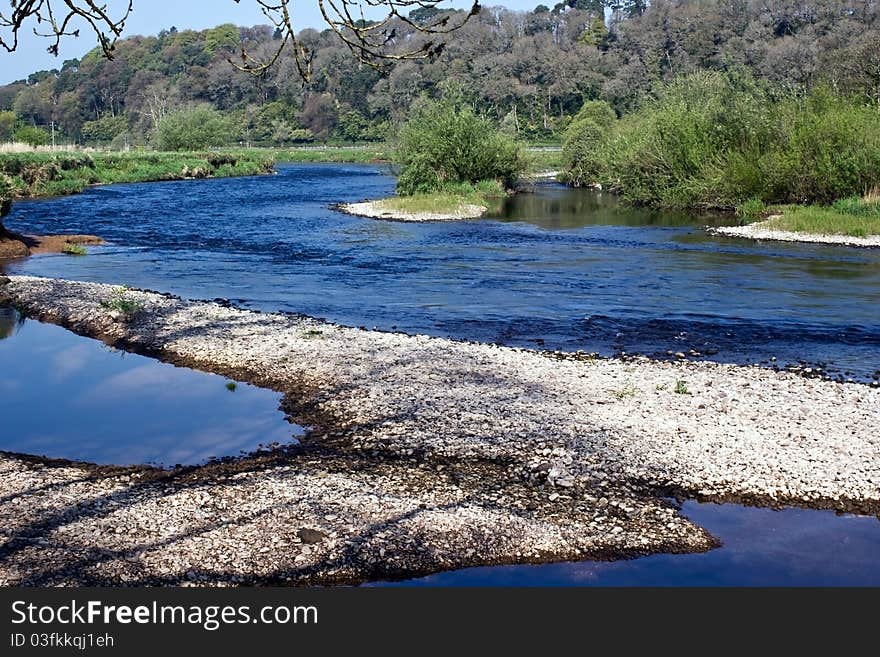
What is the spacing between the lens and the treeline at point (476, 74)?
362 ft

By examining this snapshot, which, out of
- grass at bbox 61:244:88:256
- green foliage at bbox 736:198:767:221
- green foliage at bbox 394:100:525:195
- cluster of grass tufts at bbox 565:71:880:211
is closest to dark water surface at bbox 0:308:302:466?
grass at bbox 61:244:88:256

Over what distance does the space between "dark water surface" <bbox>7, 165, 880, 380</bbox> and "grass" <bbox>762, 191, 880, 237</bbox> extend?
2.82 meters

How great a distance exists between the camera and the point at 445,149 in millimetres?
54688

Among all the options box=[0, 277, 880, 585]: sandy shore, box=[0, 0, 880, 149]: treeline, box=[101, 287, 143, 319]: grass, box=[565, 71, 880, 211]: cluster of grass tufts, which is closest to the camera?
box=[0, 277, 880, 585]: sandy shore

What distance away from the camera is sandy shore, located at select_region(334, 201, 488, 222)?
45.4m

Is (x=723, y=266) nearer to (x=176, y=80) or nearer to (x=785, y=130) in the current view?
(x=785, y=130)

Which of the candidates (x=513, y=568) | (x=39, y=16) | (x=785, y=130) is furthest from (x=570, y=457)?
(x=785, y=130)

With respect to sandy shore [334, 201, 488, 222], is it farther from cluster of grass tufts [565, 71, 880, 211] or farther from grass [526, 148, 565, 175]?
grass [526, 148, 565, 175]

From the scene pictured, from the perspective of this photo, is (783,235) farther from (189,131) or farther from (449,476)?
(189,131)

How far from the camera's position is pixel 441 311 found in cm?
2319

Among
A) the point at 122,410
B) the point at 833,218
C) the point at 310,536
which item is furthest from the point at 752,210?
the point at 310,536

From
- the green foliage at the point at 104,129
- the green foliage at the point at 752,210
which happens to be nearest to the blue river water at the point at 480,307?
the green foliage at the point at 752,210

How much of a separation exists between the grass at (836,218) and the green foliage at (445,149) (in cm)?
2019

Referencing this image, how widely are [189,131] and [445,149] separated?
5922 centimetres
